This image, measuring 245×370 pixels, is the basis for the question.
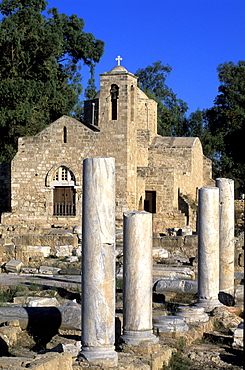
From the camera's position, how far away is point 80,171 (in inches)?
1130

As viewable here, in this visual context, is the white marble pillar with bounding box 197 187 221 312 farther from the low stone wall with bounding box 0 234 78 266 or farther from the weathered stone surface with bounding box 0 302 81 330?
the low stone wall with bounding box 0 234 78 266

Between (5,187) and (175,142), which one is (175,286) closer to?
(5,187)

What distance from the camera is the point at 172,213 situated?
29.1m

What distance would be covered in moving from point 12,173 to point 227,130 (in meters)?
23.6

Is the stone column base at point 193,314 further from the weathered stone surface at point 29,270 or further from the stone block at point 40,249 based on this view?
the stone block at point 40,249

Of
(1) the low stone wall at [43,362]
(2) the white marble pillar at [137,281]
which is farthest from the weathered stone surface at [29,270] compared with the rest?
(1) the low stone wall at [43,362]

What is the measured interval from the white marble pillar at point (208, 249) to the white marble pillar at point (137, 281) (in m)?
2.16

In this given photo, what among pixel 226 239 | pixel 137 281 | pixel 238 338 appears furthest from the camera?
pixel 226 239

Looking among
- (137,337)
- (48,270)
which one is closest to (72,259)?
(48,270)

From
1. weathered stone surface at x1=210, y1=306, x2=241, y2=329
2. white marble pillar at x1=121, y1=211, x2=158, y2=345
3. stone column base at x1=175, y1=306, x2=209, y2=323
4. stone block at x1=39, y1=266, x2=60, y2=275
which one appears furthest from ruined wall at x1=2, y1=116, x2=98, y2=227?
white marble pillar at x1=121, y1=211, x2=158, y2=345

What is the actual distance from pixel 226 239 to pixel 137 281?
12.6ft

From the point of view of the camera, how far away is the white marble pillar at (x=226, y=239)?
1166cm

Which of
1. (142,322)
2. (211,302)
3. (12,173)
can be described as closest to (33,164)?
(12,173)

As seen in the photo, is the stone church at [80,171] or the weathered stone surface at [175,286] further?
the stone church at [80,171]
